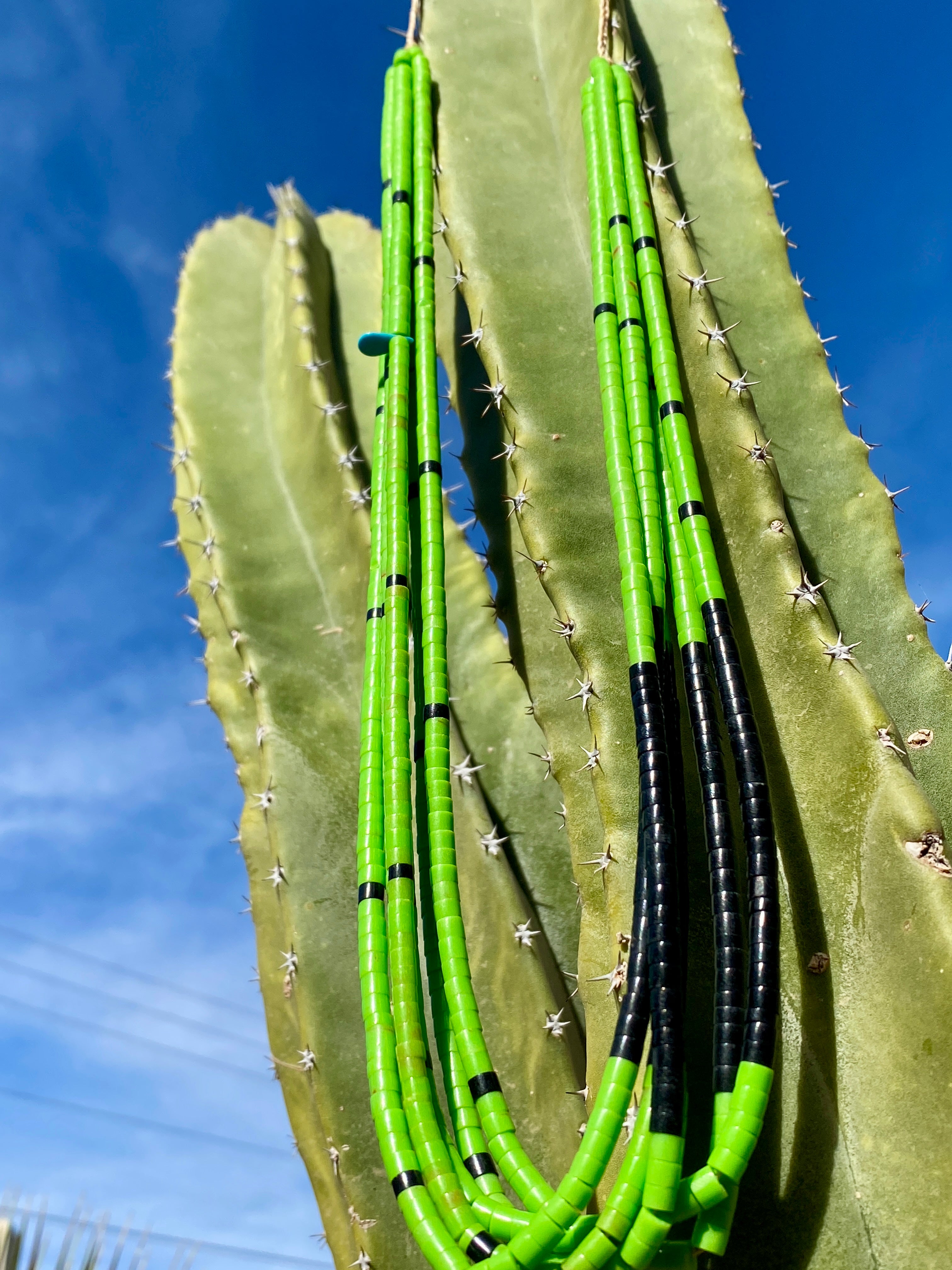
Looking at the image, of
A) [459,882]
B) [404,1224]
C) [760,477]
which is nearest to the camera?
[760,477]

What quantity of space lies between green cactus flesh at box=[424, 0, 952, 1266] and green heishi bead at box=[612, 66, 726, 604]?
0.05 meters

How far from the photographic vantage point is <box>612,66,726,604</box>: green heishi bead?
1.25 metres

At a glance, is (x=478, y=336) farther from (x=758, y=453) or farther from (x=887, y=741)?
(x=887, y=741)

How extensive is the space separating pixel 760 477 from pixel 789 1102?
749 millimetres

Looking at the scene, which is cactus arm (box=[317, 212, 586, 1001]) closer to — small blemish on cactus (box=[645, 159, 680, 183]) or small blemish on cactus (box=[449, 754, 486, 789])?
small blemish on cactus (box=[449, 754, 486, 789])

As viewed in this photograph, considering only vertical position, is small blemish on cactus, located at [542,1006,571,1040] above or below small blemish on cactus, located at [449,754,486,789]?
below

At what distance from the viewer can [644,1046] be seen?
1092 mm

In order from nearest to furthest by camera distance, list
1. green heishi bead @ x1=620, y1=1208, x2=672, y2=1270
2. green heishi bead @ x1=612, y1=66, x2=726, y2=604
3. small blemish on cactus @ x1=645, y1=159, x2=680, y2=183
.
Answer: green heishi bead @ x1=620, y1=1208, x2=672, y2=1270
green heishi bead @ x1=612, y1=66, x2=726, y2=604
small blemish on cactus @ x1=645, y1=159, x2=680, y2=183

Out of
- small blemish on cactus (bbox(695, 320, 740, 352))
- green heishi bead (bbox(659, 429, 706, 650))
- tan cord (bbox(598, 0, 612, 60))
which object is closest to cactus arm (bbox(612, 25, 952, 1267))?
green heishi bead (bbox(659, 429, 706, 650))

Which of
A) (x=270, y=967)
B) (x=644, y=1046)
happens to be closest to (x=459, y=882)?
(x=270, y=967)

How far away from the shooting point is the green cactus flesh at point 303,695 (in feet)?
4.85

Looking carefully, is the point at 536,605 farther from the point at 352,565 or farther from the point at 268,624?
the point at 268,624

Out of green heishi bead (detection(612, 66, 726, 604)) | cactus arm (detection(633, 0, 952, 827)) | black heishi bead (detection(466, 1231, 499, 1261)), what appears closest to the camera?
black heishi bead (detection(466, 1231, 499, 1261))

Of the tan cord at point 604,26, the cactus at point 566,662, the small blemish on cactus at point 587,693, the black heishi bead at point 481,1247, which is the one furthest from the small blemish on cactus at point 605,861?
the tan cord at point 604,26
